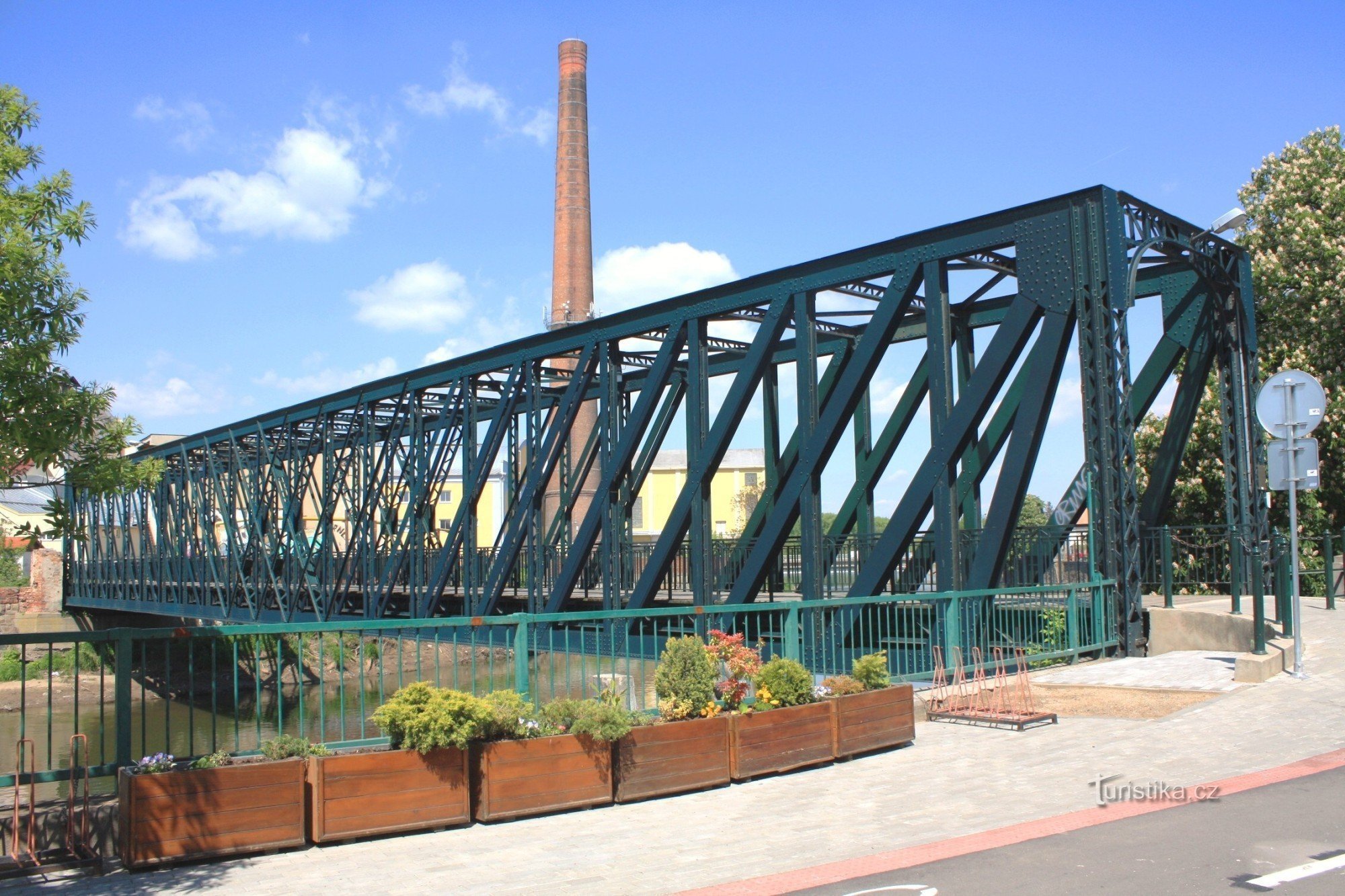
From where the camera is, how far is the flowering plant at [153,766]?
652cm

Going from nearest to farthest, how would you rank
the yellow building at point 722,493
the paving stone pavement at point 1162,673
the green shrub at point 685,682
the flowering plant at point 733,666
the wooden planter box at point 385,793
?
1. the wooden planter box at point 385,793
2. the green shrub at point 685,682
3. the flowering plant at point 733,666
4. the paving stone pavement at point 1162,673
5. the yellow building at point 722,493

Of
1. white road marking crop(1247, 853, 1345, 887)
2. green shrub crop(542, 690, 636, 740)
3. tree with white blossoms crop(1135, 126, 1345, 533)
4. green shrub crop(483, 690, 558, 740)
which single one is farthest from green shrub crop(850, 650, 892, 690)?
tree with white blossoms crop(1135, 126, 1345, 533)

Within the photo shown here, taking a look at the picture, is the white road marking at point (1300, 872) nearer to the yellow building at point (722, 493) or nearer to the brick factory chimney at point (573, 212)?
the brick factory chimney at point (573, 212)

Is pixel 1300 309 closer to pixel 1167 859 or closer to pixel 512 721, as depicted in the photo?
pixel 1167 859

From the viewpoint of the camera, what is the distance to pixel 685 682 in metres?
8.66

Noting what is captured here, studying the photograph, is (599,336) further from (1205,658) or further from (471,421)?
(1205,658)

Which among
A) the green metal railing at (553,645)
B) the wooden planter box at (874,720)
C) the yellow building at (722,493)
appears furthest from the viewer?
the yellow building at (722,493)

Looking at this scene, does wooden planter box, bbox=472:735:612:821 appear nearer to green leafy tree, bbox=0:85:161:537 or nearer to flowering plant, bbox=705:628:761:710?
flowering plant, bbox=705:628:761:710

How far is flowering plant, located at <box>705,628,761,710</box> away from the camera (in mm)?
8914

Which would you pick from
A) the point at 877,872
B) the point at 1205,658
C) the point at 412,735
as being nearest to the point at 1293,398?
the point at 1205,658

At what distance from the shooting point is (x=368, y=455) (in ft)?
96.3

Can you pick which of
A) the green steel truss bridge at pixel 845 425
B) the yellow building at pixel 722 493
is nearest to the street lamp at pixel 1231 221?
the green steel truss bridge at pixel 845 425

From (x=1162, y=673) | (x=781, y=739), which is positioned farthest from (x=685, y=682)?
(x=1162, y=673)

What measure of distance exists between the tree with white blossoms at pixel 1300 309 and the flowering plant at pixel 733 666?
65.1ft
